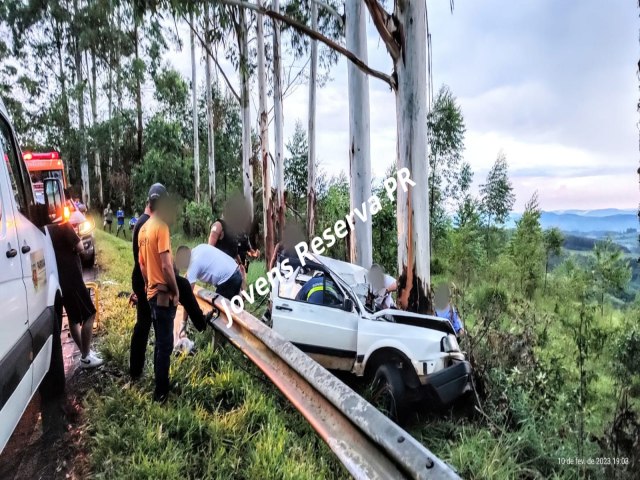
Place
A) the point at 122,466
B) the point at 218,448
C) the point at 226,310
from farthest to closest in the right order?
1. the point at 226,310
2. the point at 218,448
3. the point at 122,466

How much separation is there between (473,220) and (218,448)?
16467 millimetres

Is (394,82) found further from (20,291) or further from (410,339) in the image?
(20,291)

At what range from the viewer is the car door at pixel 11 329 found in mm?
2166

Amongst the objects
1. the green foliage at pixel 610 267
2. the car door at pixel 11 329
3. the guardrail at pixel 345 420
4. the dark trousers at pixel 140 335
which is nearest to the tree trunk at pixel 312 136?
the dark trousers at pixel 140 335

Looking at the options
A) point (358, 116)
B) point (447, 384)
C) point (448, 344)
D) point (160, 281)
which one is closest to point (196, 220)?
point (358, 116)

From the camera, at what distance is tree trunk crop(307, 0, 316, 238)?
11359mm

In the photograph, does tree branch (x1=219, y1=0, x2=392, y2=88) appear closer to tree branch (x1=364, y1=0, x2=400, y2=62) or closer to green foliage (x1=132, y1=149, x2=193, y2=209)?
tree branch (x1=364, y1=0, x2=400, y2=62)

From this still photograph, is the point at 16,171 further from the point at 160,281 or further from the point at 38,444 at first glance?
the point at 38,444

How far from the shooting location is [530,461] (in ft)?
11.1

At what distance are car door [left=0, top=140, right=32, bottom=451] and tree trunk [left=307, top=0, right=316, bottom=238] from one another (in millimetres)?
8707

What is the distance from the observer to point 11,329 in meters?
2.33

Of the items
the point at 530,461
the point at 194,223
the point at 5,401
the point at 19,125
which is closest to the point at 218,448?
the point at 5,401

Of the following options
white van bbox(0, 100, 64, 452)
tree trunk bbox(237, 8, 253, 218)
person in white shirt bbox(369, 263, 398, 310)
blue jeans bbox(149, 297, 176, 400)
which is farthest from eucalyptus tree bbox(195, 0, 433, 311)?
tree trunk bbox(237, 8, 253, 218)

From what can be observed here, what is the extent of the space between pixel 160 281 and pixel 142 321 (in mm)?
612
